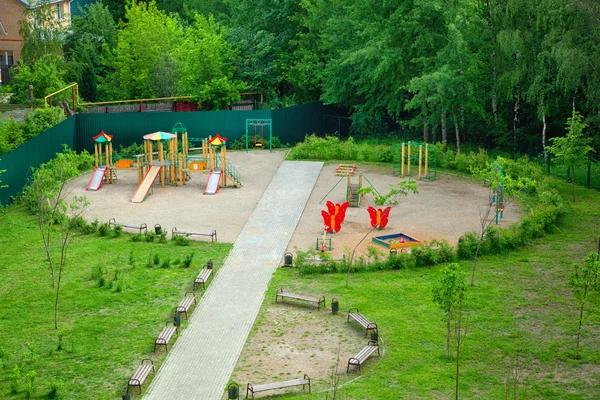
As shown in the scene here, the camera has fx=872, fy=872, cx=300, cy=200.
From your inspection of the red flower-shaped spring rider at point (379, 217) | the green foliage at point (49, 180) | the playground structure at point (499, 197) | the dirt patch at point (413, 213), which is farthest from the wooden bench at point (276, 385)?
the playground structure at point (499, 197)

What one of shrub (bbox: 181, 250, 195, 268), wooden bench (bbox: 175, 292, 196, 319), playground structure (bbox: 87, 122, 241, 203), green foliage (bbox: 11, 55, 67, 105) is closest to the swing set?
playground structure (bbox: 87, 122, 241, 203)

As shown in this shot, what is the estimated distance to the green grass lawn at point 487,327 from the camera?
19188mm

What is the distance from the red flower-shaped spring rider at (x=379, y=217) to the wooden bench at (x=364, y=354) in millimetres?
10614

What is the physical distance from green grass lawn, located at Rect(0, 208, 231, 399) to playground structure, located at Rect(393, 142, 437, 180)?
1330 centimetres

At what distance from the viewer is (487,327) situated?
22.5 meters

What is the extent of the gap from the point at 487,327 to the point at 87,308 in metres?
10.7

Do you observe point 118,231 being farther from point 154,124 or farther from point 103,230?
point 154,124

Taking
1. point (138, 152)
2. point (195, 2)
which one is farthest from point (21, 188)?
point (195, 2)

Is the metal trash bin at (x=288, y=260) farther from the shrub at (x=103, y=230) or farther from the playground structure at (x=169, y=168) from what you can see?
the playground structure at (x=169, y=168)

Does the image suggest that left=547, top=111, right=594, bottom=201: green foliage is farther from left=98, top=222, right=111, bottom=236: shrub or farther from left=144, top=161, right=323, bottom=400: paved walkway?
left=98, top=222, right=111, bottom=236: shrub

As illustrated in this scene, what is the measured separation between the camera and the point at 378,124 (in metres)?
50.4

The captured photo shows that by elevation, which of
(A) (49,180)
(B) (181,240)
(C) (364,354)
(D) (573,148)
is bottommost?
(C) (364,354)

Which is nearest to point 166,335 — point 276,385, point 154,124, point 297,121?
point 276,385

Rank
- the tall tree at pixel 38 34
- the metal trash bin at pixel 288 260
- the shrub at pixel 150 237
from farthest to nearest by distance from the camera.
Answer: the tall tree at pixel 38 34 → the shrub at pixel 150 237 → the metal trash bin at pixel 288 260
